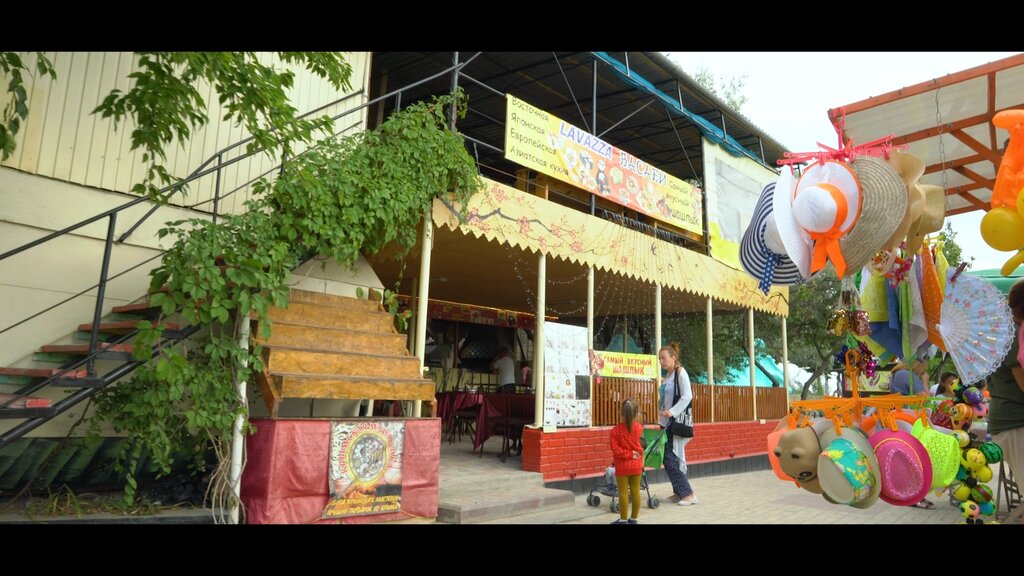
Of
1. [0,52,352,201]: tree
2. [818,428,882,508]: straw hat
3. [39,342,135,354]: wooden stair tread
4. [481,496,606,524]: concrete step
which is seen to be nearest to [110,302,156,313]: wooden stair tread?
[39,342,135,354]: wooden stair tread

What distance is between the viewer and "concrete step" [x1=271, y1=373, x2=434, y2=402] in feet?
15.6

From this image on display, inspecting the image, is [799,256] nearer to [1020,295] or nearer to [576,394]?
[1020,295]

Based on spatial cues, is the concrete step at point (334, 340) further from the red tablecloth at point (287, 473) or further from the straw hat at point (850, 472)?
the straw hat at point (850, 472)

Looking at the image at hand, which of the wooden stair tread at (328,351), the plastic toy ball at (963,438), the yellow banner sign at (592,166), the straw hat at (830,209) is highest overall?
the yellow banner sign at (592,166)

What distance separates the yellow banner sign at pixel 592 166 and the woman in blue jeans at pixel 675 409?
120 inches

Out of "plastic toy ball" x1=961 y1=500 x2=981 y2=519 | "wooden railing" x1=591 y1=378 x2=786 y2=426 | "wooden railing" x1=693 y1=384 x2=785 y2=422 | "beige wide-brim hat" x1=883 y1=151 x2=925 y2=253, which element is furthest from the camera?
"wooden railing" x1=693 y1=384 x2=785 y2=422

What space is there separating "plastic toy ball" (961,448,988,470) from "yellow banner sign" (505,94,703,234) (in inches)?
216

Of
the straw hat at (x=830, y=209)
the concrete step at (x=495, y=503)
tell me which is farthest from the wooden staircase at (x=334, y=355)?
the straw hat at (x=830, y=209)

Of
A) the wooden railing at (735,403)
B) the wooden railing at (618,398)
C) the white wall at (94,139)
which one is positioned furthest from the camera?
the wooden railing at (735,403)

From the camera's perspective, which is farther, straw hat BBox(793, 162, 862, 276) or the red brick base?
the red brick base

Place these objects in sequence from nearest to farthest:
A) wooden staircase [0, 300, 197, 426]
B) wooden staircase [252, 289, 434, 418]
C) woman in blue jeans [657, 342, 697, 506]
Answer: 1. wooden staircase [0, 300, 197, 426]
2. wooden staircase [252, 289, 434, 418]
3. woman in blue jeans [657, 342, 697, 506]

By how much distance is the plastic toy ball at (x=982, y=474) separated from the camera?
17.0 feet

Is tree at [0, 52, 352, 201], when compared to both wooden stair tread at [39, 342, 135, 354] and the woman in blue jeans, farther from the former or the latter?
the woman in blue jeans
